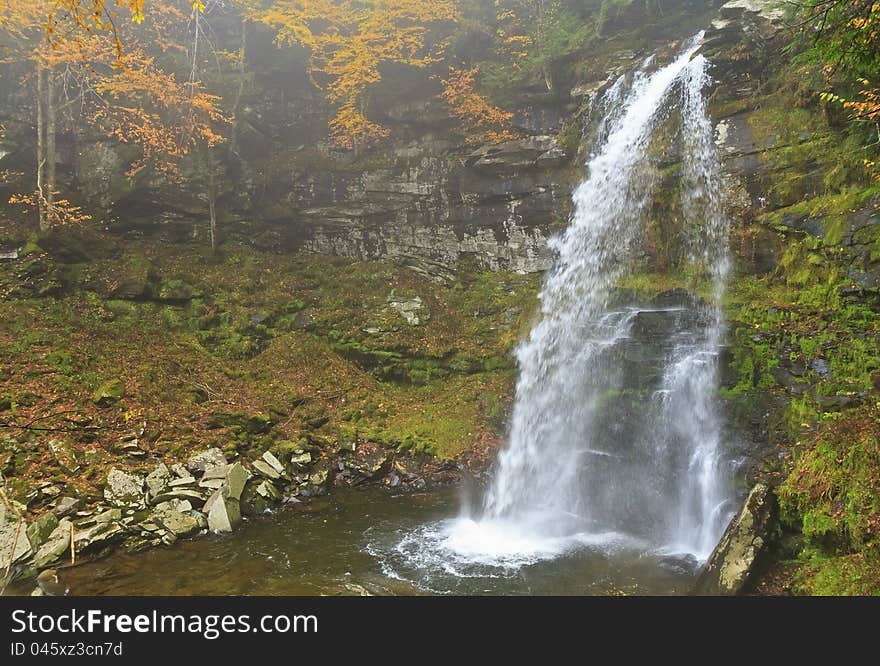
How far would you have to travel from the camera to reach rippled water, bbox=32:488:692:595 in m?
5.46

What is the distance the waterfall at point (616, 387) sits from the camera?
7.29m

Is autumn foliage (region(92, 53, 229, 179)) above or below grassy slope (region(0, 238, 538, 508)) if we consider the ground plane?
above

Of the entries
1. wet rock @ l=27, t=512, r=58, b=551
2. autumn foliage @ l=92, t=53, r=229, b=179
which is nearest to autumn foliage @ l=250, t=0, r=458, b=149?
autumn foliage @ l=92, t=53, r=229, b=179

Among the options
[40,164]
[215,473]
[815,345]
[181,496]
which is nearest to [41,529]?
[181,496]

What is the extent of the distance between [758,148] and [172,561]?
1207cm

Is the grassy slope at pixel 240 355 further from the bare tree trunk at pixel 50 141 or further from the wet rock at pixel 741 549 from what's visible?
the wet rock at pixel 741 549

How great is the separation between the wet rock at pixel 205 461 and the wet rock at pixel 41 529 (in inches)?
70.8

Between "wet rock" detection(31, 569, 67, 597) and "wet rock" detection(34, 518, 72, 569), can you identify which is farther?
"wet rock" detection(34, 518, 72, 569)

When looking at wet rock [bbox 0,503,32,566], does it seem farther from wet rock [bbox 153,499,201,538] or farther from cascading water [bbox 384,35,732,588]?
cascading water [bbox 384,35,732,588]

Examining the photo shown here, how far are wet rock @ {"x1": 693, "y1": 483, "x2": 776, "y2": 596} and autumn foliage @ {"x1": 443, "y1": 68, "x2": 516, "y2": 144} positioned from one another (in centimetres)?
1134

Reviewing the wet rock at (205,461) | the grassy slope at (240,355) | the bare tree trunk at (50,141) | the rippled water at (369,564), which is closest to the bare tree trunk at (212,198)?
the grassy slope at (240,355)

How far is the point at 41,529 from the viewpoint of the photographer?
5.65 meters
